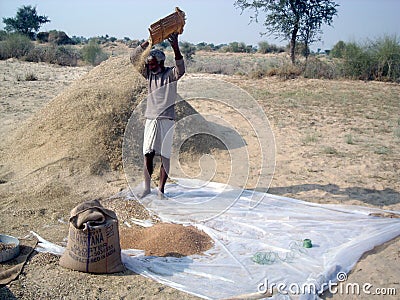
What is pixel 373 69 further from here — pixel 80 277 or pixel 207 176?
pixel 80 277

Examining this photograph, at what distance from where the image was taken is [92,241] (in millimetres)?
2295

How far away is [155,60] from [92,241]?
1656 millimetres

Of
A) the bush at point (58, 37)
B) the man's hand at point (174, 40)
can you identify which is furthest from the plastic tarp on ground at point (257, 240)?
the bush at point (58, 37)

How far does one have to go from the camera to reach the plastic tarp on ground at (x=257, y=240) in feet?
7.72

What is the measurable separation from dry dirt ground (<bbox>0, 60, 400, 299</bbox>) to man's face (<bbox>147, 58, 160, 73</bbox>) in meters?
1.12

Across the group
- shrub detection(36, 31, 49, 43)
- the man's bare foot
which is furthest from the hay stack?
shrub detection(36, 31, 49, 43)

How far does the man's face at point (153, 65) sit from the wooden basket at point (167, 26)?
17 cm

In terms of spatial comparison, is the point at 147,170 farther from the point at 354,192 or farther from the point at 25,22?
the point at 25,22

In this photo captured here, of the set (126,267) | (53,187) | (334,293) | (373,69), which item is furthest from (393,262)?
(373,69)

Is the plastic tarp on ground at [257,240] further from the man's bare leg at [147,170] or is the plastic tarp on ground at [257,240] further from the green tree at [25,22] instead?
the green tree at [25,22]

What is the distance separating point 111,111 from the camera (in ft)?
15.2

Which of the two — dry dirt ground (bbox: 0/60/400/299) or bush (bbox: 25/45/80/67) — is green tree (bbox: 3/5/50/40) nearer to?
bush (bbox: 25/45/80/67)

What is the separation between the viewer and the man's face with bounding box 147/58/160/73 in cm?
340

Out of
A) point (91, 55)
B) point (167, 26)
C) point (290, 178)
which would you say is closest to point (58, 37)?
point (91, 55)
